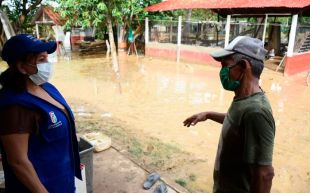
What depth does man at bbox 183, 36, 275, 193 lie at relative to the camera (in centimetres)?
169

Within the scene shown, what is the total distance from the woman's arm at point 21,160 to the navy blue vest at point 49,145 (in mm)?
54

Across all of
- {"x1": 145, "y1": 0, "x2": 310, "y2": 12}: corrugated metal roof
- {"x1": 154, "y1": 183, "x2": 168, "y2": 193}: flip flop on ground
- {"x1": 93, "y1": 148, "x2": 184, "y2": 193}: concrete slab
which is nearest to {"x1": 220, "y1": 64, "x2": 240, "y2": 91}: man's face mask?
{"x1": 154, "y1": 183, "x2": 168, "y2": 193}: flip flop on ground

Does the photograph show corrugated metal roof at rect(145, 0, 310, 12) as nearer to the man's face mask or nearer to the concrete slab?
the concrete slab

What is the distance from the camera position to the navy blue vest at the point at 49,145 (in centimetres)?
178

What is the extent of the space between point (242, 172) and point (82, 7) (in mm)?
16262

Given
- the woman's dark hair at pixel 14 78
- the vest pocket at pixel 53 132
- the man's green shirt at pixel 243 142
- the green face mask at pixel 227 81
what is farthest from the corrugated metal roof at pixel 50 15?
the man's green shirt at pixel 243 142

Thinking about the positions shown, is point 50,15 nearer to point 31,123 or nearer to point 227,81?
point 31,123

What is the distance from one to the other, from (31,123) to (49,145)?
211 mm

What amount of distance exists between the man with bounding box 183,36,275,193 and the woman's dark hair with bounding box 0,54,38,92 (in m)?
1.28

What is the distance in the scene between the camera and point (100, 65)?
16.0 meters

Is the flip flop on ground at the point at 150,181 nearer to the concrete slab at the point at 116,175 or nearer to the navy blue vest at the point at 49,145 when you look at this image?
the concrete slab at the point at 116,175

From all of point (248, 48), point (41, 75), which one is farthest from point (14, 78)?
point (248, 48)

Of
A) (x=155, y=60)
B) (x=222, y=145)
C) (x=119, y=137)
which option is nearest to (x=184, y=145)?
(x=119, y=137)

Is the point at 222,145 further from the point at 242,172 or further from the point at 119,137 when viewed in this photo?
the point at 119,137
